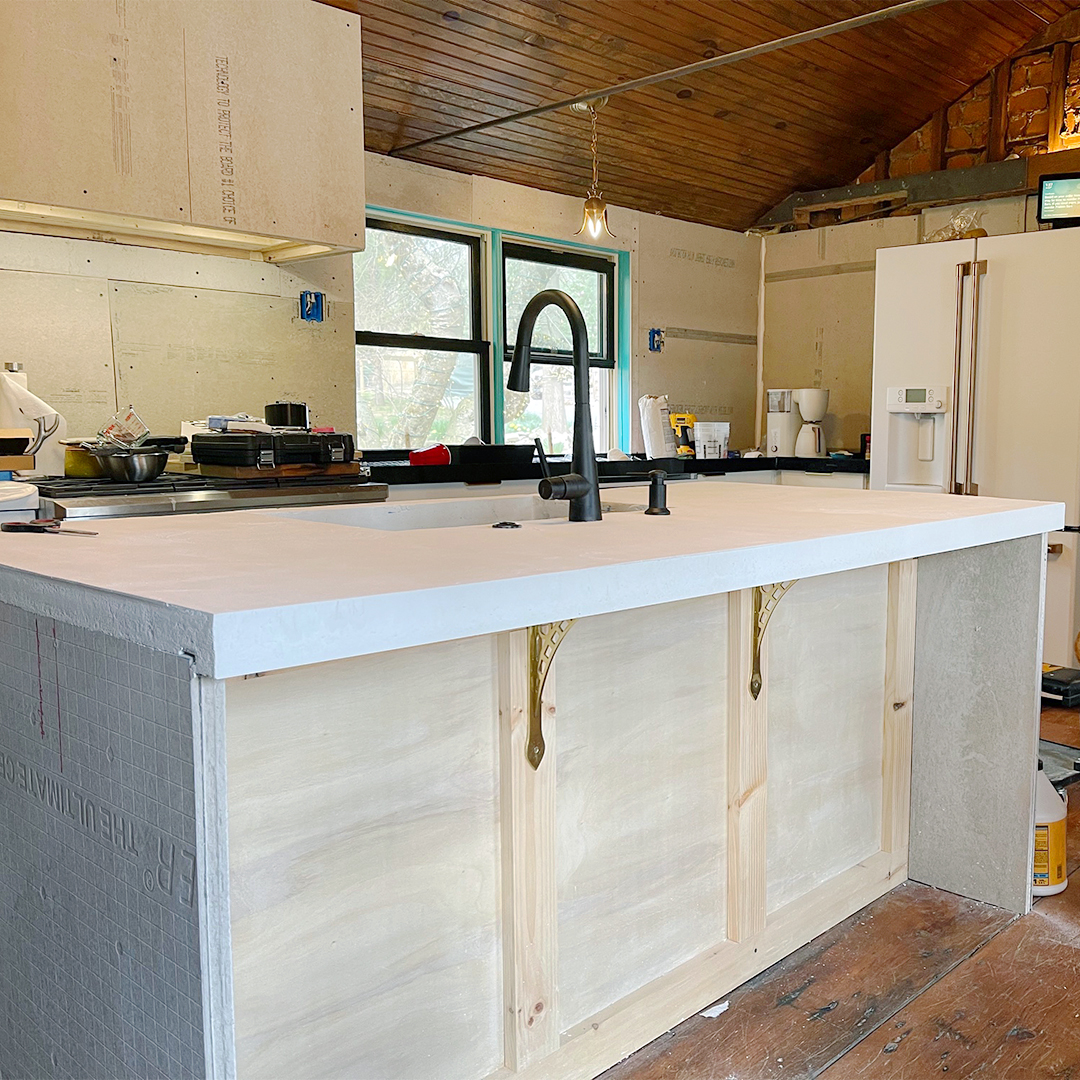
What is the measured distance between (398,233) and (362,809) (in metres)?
4.42

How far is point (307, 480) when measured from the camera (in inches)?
136

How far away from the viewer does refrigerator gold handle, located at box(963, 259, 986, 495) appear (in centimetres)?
446

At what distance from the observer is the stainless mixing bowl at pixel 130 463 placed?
3.02 meters

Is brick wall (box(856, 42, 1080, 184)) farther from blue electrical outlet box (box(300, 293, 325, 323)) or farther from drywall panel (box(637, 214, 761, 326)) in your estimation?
blue electrical outlet box (box(300, 293, 325, 323))

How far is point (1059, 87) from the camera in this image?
6.00 metres

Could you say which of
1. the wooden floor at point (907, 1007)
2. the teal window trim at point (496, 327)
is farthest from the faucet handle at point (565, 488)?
the teal window trim at point (496, 327)

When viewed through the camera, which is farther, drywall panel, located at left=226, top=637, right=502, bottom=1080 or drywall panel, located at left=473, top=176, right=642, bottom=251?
drywall panel, located at left=473, top=176, right=642, bottom=251

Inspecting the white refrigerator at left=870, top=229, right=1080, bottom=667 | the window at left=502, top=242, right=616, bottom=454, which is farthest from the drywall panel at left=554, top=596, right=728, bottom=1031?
the window at left=502, top=242, right=616, bottom=454

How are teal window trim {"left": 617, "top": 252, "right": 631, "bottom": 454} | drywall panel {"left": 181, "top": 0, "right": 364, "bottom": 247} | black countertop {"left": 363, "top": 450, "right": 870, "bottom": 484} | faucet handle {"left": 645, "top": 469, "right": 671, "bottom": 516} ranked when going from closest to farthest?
faucet handle {"left": 645, "top": 469, "right": 671, "bottom": 516}
drywall panel {"left": 181, "top": 0, "right": 364, "bottom": 247}
black countertop {"left": 363, "top": 450, "right": 870, "bottom": 484}
teal window trim {"left": 617, "top": 252, "right": 631, "bottom": 454}

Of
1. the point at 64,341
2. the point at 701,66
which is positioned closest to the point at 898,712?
the point at 701,66

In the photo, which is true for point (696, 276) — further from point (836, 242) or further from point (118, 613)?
point (118, 613)

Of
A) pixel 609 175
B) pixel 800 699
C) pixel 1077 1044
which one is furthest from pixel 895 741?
pixel 609 175

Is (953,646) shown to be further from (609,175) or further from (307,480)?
(609,175)

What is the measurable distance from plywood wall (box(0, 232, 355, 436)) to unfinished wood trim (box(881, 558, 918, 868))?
310cm
